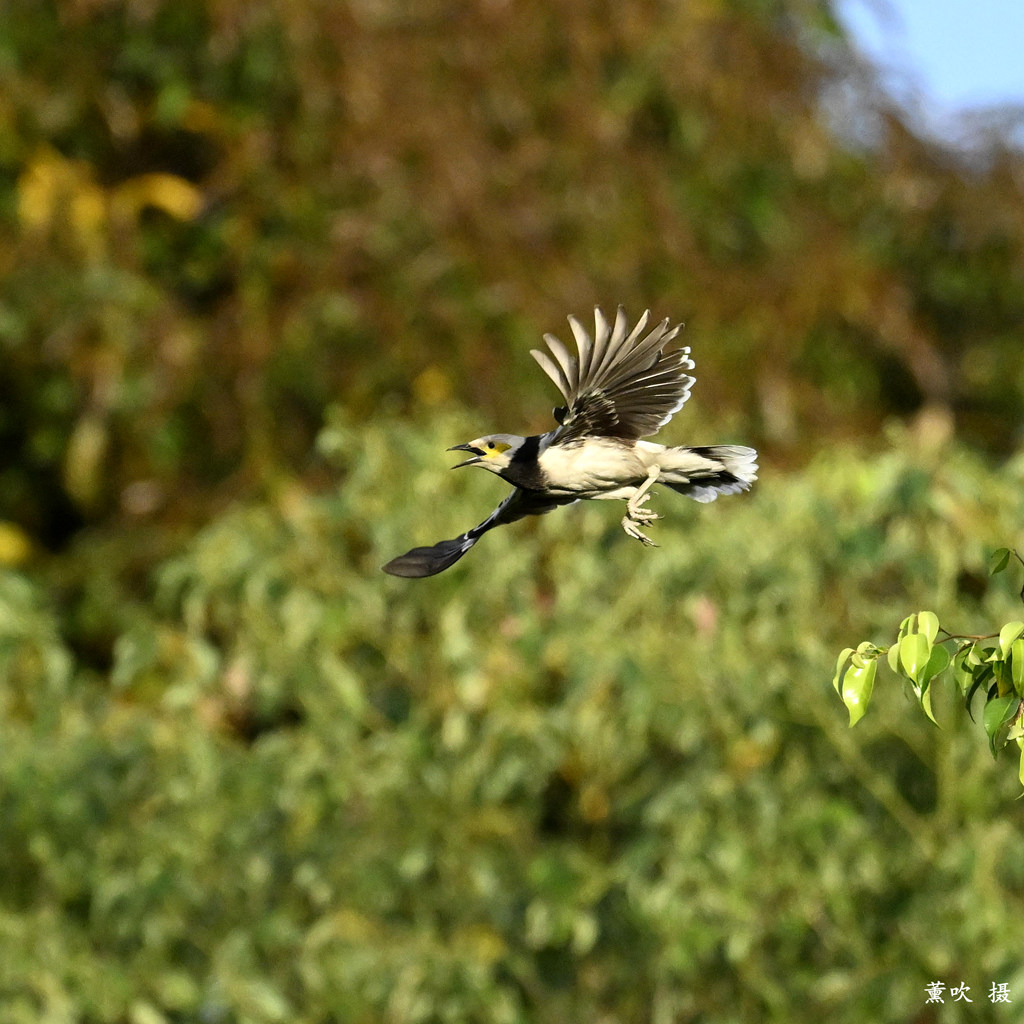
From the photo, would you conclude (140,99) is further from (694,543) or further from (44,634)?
Answer: (694,543)

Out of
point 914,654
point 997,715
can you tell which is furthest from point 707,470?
point 997,715

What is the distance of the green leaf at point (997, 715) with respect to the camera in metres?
1.96

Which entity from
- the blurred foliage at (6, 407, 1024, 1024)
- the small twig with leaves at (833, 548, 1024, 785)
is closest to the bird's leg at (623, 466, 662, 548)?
the small twig with leaves at (833, 548, 1024, 785)

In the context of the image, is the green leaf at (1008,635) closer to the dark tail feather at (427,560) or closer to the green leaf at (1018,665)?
the green leaf at (1018,665)

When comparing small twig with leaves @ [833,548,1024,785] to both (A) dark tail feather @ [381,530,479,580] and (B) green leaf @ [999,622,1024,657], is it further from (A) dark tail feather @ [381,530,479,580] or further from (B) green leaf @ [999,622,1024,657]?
A: (A) dark tail feather @ [381,530,479,580]

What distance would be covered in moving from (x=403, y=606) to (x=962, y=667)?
3.84m

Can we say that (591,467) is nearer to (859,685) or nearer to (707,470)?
(707,470)

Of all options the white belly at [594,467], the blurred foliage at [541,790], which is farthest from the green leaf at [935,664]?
the blurred foliage at [541,790]

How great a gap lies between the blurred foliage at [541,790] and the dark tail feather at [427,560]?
3.33 m

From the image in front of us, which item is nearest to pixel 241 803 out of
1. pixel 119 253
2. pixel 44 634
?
pixel 44 634

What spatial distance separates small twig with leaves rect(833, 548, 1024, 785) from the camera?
1.95 meters

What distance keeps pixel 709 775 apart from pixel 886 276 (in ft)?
21.6

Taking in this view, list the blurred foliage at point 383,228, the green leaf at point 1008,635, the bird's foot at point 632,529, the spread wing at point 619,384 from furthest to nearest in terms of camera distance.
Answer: the blurred foliage at point 383,228 → the green leaf at point 1008,635 → the spread wing at point 619,384 → the bird's foot at point 632,529

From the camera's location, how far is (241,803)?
5652mm
